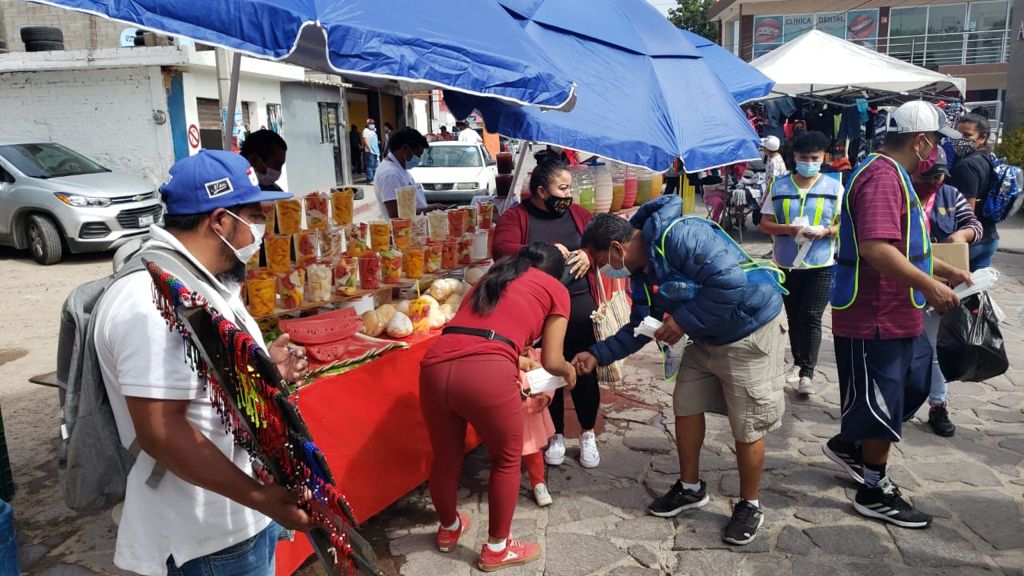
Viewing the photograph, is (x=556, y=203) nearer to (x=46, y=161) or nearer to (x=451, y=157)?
(x=46, y=161)

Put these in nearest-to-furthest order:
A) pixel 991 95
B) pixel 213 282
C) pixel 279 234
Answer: pixel 213 282 → pixel 279 234 → pixel 991 95

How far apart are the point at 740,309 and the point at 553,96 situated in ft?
A: 4.42

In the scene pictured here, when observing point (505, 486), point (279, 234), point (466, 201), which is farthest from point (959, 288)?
point (466, 201)

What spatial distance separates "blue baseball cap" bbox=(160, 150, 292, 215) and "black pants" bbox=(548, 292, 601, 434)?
2676 millimetres

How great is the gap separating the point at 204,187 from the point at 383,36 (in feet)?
4.27

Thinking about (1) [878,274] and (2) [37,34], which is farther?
(2) [37,34]

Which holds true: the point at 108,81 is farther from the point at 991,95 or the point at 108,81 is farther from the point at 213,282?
the point at 991,95

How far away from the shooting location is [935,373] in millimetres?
4699

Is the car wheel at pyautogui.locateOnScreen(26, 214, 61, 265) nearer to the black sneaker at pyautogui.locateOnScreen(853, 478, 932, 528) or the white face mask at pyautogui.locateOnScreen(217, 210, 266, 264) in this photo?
the white face mask at pyautogui.locateOnScreen(217, 210, 266, 264)

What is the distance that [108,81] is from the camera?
15336 mm

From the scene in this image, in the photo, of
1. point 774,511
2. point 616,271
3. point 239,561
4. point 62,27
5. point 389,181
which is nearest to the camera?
point 239,561

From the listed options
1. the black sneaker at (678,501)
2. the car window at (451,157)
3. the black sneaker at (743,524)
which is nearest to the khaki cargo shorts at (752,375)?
the black sneaker at (743,524)

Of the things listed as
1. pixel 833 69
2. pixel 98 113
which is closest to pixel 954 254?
pixel 833 69

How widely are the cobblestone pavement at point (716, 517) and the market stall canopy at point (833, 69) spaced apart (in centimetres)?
822
